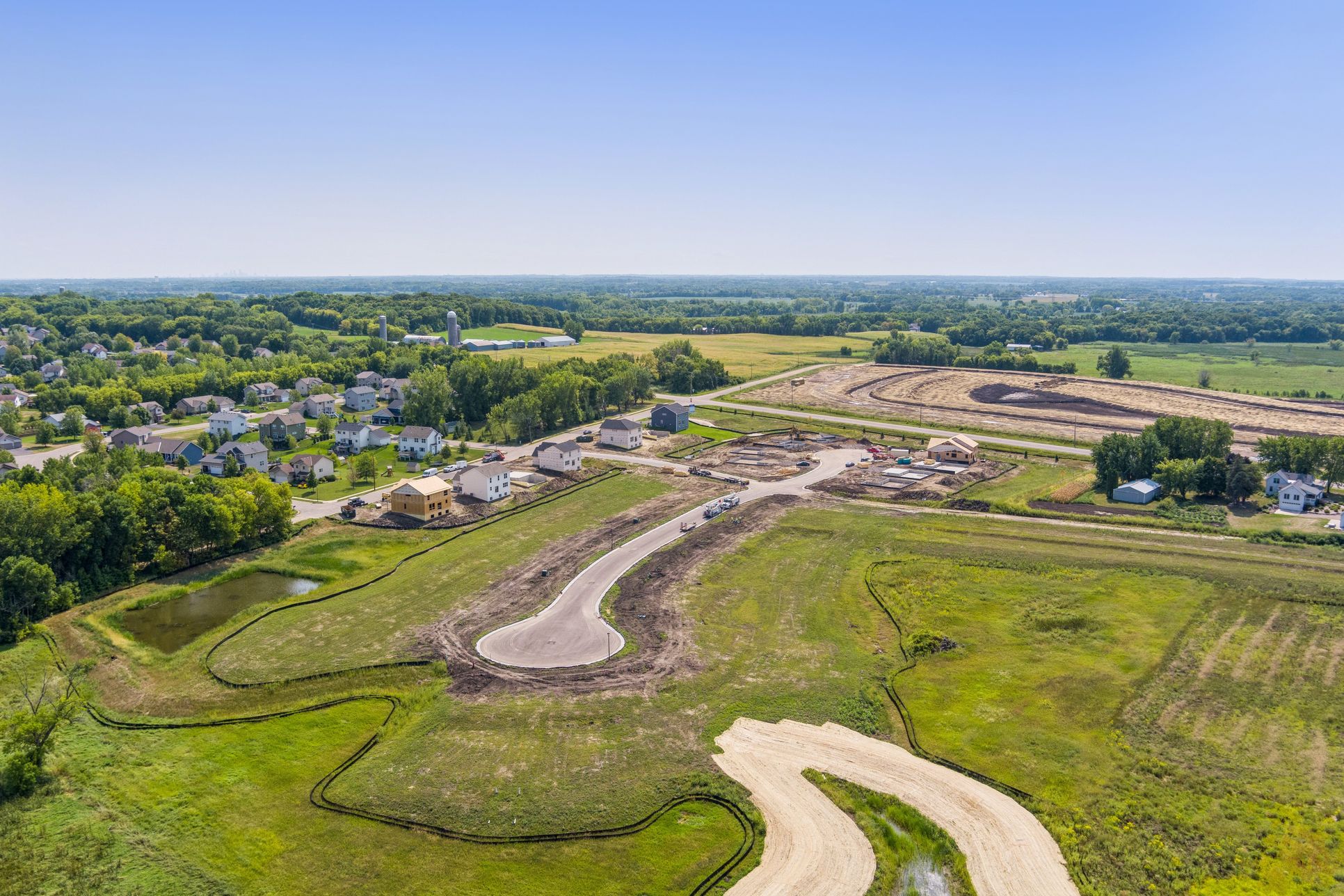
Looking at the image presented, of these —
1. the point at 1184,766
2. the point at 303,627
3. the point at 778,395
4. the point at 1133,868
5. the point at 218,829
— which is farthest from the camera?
the point at 778,395

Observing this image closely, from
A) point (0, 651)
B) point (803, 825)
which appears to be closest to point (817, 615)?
point (803, 825)

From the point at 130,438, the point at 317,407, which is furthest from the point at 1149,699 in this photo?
the point at 317,407

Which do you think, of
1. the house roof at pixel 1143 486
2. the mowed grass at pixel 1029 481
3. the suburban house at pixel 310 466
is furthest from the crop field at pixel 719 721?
the suburban house at pixel 310 466

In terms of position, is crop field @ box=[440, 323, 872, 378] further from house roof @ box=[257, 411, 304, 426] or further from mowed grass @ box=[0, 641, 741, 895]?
mowed grass @ box=[0, 641, 741, 895]

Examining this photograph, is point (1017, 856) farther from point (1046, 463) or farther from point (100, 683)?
point (1046, 463)

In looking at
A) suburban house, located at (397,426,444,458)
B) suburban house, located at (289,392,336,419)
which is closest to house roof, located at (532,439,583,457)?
suburban house, located at (397,426,444,458)

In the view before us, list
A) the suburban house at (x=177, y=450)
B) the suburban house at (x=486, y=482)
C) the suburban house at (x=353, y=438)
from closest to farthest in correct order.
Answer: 1. the suburban house at (x=486, y=482)
2. the suburban house at (x=177, y=450)
3. the suburban house at (x=353, y=438)

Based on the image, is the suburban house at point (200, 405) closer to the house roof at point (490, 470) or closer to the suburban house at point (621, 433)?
the suburban house at point (621, 433)
